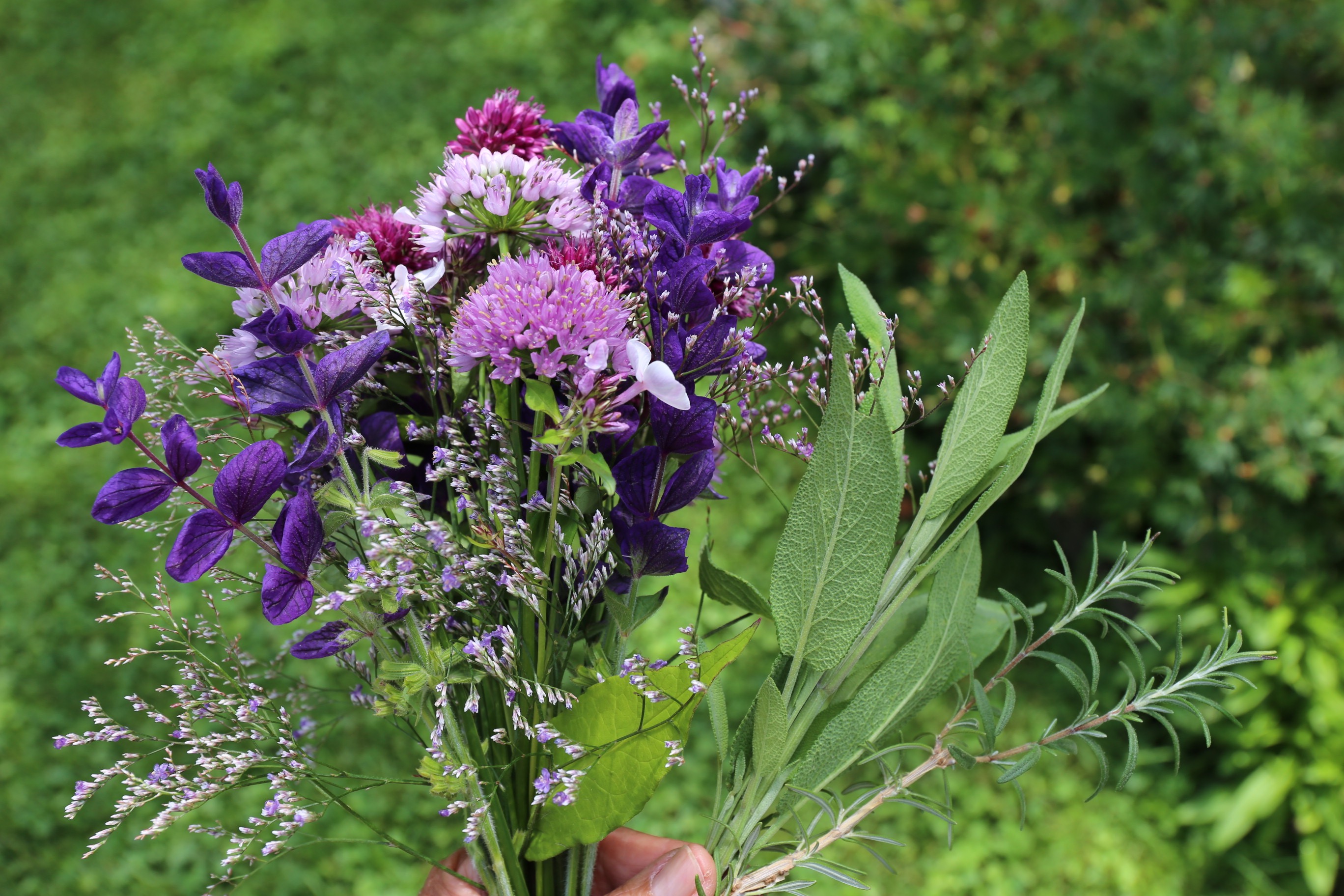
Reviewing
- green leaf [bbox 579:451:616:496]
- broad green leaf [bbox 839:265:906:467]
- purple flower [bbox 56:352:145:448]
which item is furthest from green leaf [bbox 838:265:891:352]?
purple flower [bbox 56:352:145:448]

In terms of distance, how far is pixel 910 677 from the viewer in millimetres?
992

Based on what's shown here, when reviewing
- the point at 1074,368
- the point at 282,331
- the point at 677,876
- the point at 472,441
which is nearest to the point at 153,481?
the point at 282,331

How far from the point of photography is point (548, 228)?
897 mm

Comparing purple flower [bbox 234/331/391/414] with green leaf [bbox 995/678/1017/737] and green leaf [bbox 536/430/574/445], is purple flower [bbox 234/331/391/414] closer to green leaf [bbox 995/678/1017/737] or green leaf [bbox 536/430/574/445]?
green leaf [bbox 536/430/574/445]

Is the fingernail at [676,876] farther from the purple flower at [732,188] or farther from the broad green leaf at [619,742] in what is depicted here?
the purple flower at [732,188]

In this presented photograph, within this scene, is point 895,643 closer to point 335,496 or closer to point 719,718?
point 719,718

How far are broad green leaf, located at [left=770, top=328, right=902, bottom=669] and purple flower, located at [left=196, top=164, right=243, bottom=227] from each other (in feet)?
A: 1.75

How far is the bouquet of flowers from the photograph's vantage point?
2.63 ft

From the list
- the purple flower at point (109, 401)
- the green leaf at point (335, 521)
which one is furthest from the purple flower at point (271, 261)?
the green leaf at point (335, 521)

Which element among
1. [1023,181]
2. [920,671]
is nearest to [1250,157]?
[1023,181]

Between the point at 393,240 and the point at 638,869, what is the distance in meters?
0.84

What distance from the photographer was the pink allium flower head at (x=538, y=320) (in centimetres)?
78

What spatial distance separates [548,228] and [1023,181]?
2.63m

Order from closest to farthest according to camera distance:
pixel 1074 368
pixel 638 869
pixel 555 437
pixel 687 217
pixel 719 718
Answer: pixel 555 437 < pixel 687 217 < pixel 719 718 < pixel 638 869 < pixel 1074 368
